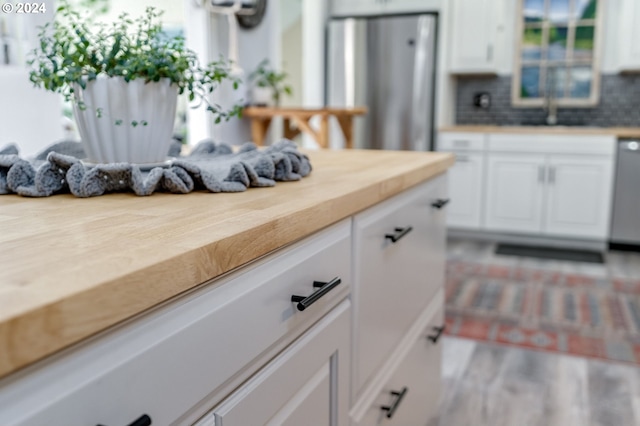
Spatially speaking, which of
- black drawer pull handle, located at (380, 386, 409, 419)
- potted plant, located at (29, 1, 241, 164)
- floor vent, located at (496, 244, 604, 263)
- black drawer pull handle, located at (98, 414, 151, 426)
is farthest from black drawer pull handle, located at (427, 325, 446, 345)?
floor vent, located at (496, 244, 604, 263)

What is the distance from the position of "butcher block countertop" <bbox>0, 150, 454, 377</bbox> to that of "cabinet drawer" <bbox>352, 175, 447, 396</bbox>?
11 centimetres

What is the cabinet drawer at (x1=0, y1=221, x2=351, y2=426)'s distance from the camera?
0.47 meters

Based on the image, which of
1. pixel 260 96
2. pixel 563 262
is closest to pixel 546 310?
pixel 563 262

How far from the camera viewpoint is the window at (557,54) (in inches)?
186

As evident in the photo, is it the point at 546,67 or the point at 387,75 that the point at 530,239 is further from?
the point at 387,75

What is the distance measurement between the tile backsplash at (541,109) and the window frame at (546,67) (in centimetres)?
4

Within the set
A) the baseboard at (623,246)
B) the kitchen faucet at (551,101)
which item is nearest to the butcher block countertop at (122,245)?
the baseboard at (623,246)

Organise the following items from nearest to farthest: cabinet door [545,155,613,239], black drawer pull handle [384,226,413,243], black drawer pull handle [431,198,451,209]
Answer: black drawer pull handle [384,226,413,243] → black drawer pull handle [431,198,451,209] → cabinet door [545,155,613,239]

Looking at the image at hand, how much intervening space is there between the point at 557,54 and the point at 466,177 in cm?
132

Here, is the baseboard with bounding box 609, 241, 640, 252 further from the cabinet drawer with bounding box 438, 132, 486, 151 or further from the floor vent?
the cabinet drawer with bounding box 438, 132, 486, 151

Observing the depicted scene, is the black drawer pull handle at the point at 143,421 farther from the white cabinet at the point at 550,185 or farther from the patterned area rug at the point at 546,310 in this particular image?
the white cabinet at the point at 550,185

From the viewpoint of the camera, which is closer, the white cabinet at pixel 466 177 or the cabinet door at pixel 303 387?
the cabinet door at pixel 303 387

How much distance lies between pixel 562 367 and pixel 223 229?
2057 mm

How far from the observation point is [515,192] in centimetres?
448
